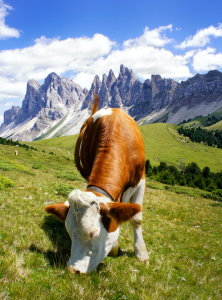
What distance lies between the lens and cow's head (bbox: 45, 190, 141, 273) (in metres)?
3.22

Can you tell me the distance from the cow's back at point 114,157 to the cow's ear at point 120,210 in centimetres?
45

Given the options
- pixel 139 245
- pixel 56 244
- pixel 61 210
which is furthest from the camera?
pixel 139 245

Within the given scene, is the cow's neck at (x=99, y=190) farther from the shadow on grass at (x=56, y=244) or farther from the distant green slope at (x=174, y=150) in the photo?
the distant green slope at (x=174, y=150)

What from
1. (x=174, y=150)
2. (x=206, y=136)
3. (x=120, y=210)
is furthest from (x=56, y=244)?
(x=206, y=136)

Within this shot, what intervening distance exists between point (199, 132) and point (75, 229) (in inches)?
6402

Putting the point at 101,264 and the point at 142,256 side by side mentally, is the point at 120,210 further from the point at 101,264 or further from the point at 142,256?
the point at 142,256

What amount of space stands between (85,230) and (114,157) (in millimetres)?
1803

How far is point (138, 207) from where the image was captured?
10.7 feet

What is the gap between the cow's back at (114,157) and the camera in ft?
13.1

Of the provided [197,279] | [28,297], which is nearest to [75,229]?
[28,297]

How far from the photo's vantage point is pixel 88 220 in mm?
3248

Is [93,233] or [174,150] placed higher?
[93,233]

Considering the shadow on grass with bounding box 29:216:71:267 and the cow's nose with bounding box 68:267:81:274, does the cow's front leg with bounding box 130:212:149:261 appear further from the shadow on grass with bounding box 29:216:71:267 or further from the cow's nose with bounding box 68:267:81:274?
the cow's nose with bounding box 68:267:81:274

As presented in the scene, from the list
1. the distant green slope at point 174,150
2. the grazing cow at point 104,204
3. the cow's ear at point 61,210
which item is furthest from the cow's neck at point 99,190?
the distant green slope at point 174,150
